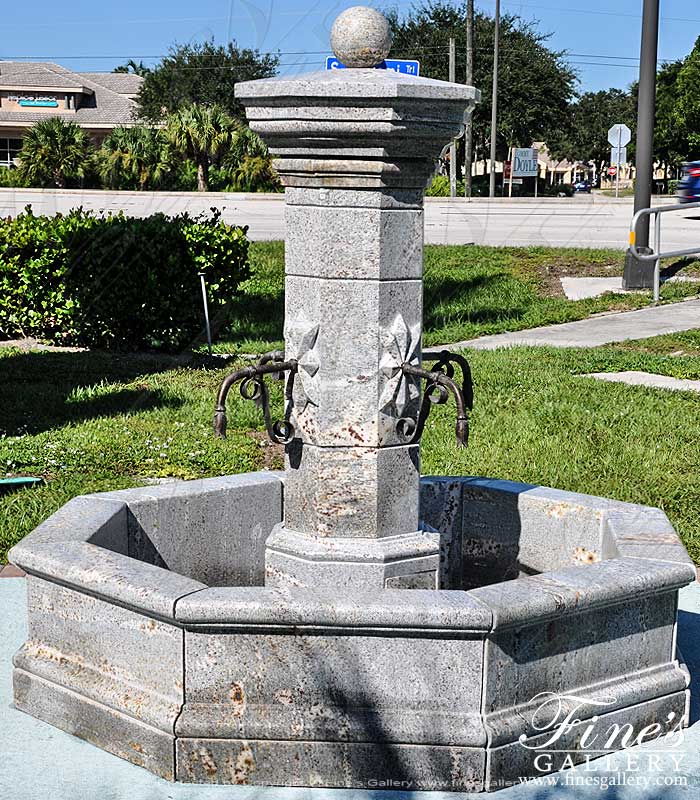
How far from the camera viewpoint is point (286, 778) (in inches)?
149

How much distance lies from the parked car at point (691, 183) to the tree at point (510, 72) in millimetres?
21693

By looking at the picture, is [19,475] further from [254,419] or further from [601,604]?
[601,604]

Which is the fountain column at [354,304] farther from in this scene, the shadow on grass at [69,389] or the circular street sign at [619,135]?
the circular street sign at [619,135]

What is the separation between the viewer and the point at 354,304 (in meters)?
4.28

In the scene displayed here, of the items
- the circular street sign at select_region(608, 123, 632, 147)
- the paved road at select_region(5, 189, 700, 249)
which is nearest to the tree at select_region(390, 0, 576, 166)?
the paved road at select_region(5, 189, 700, 249)

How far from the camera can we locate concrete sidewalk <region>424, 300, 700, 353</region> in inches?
494

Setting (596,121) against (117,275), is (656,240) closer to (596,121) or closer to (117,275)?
(117,275)

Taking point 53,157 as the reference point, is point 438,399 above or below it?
below

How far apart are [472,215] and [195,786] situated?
24.4 metres

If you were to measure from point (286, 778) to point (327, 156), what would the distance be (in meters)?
2.09

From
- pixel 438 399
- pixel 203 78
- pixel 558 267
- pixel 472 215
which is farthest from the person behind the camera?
pixel 203 78

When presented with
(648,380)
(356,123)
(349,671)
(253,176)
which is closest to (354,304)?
(356,123)

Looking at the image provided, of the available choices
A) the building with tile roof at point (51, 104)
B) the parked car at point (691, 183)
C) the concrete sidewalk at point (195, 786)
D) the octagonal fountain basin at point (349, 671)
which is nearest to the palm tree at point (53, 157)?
the building with tile roof at point (51, 104)

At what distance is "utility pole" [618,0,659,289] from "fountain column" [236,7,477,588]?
11.6 meters
